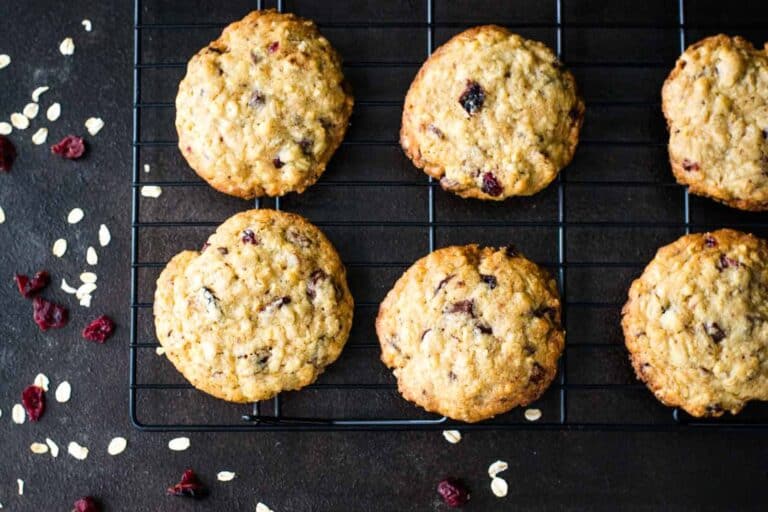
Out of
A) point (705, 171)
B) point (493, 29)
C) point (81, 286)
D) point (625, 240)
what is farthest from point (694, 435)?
point (81, 286)

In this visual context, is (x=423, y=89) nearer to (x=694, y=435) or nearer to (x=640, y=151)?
(x=640, y=151)

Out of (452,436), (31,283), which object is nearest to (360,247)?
(452,436)

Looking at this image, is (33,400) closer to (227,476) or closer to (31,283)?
(31,283)

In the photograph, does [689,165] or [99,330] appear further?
[99,330]

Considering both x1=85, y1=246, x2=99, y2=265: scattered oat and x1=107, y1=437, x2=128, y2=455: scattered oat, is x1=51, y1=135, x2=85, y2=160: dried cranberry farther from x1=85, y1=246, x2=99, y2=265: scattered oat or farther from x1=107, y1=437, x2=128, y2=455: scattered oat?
x1=107, y1=437, x2=128, y2=455: scattered oat

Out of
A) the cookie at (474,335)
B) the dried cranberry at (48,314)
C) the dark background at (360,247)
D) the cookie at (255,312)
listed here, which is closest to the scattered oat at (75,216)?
the dark background at (360,247)
